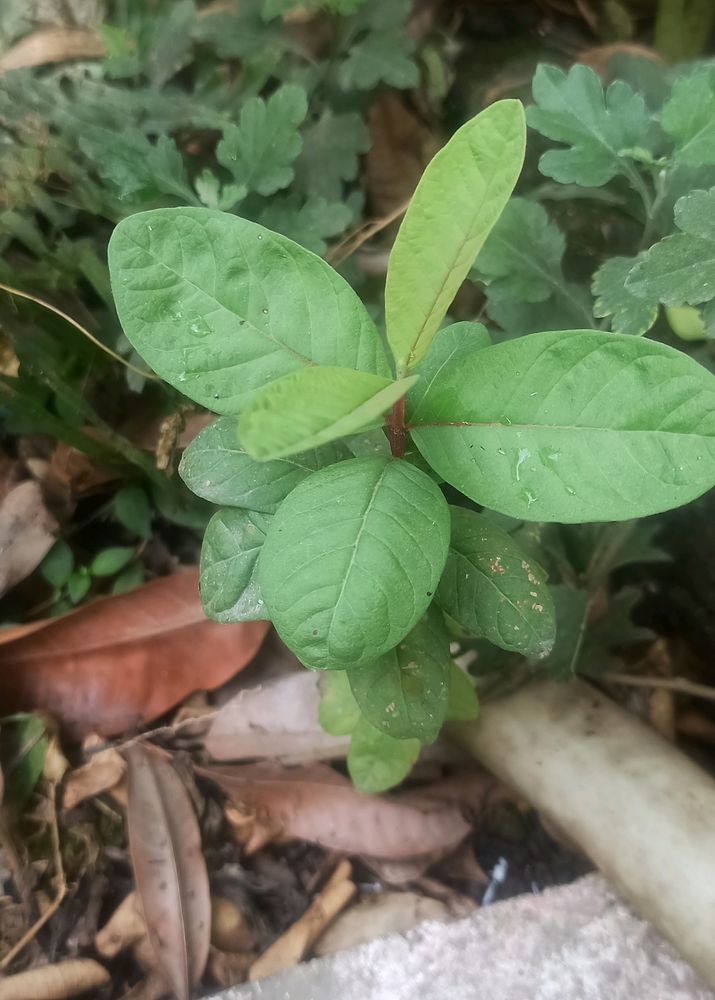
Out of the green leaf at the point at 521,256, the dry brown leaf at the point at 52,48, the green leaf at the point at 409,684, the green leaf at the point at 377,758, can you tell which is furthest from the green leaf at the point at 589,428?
the dry brown leaf at the point at 52,48

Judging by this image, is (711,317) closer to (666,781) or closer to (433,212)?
(433,212)

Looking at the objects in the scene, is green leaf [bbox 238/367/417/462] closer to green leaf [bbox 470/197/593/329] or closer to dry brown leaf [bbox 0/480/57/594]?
green leaf [bbox 470/197/593/329]

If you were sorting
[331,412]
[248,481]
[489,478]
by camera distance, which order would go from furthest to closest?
[248,481]
[489,478]
[331,412]

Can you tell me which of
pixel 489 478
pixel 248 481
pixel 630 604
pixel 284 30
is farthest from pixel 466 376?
pixel 284 30

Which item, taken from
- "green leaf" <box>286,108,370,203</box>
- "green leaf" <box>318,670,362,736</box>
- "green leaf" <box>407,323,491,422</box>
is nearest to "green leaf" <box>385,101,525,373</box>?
"green leaf" <box>407,323,491,422</box>

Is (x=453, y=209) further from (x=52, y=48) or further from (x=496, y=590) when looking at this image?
(x=52, y=48)

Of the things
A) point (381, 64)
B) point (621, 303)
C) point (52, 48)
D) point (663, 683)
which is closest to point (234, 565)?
point (621, 303)
